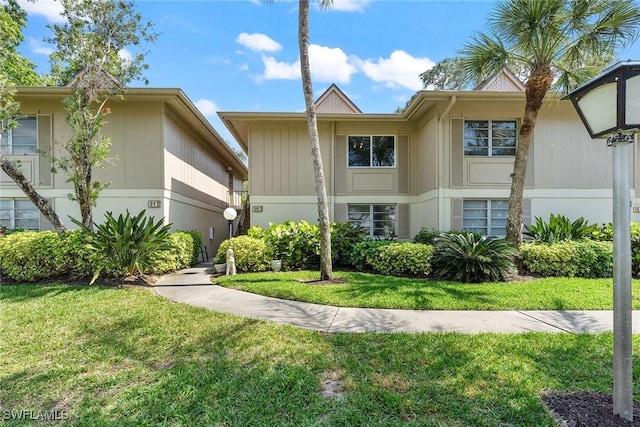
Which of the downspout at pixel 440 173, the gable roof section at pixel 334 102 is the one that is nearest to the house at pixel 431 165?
the downspout at pixel 440 173

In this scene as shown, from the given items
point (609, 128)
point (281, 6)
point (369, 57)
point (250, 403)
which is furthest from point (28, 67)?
point (609, 128)

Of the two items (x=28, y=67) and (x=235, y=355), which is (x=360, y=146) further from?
(x=28, y=67)

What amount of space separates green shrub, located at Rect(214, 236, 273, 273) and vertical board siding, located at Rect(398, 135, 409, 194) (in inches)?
227

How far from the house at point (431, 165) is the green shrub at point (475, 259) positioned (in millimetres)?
2460

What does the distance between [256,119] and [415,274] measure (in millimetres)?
7437

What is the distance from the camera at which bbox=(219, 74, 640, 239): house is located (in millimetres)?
10461

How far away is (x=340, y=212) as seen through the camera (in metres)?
12.0

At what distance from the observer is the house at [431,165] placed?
1046 centimetres

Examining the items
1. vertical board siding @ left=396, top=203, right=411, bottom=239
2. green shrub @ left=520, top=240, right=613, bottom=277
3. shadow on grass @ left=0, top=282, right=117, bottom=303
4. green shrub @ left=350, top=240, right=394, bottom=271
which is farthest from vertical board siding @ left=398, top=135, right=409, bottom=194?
shadow on grass @ left=0, top=282, right=117, bottom=303

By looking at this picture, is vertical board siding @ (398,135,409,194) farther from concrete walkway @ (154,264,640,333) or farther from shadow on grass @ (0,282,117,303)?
shadow on grass @ (0,282,117,303)

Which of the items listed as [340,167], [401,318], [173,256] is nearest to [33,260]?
[173,256]

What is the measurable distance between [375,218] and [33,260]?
991cm

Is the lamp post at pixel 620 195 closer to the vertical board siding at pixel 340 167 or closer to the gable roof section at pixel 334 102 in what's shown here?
the vertical board siding at pixel 340 167

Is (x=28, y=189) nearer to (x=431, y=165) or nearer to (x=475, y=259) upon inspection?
(x=475, y=259)
